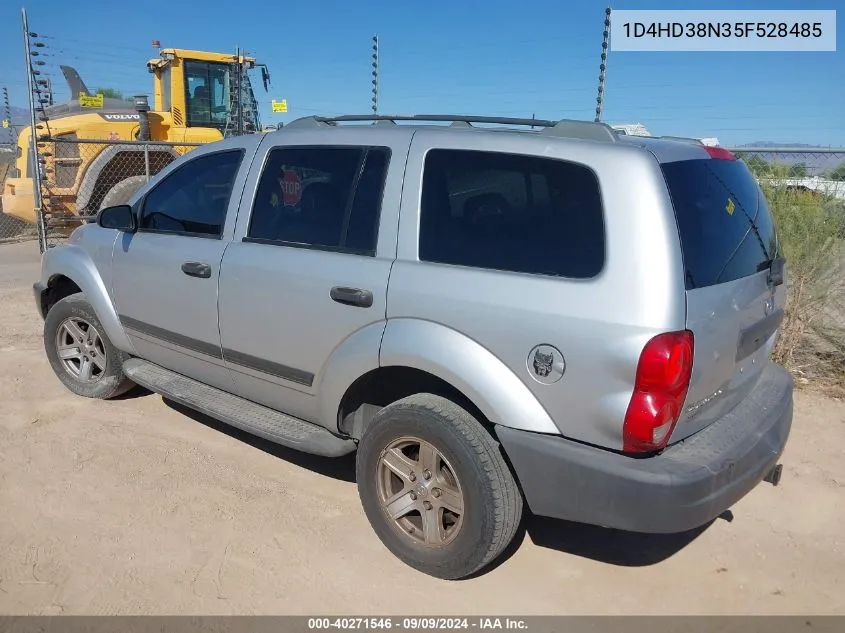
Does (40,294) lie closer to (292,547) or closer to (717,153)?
(292,547)

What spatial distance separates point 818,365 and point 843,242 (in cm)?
104

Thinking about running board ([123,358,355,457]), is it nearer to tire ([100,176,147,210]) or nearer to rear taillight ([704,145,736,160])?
rear taillight ([704,145,736,160])

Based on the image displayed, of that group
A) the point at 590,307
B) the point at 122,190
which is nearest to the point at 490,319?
the point at 590,307

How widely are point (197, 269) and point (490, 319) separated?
74.1 inches

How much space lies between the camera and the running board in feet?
10.9

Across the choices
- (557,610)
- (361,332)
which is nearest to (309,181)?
(361,332)

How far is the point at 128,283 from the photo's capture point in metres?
4.22

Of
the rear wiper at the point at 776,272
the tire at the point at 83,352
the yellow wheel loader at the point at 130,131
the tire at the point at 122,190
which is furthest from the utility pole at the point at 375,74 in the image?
the rear wiper at the point at 776,272

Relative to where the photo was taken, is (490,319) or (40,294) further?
(40,294)

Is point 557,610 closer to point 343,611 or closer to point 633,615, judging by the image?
point 633,615

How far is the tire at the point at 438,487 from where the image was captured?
8.82 feet

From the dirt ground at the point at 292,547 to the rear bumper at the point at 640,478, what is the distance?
56cm

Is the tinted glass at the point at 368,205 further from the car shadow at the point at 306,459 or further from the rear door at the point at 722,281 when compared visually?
the car shadow at the point at 306,459

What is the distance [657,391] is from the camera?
2324 millimetres
